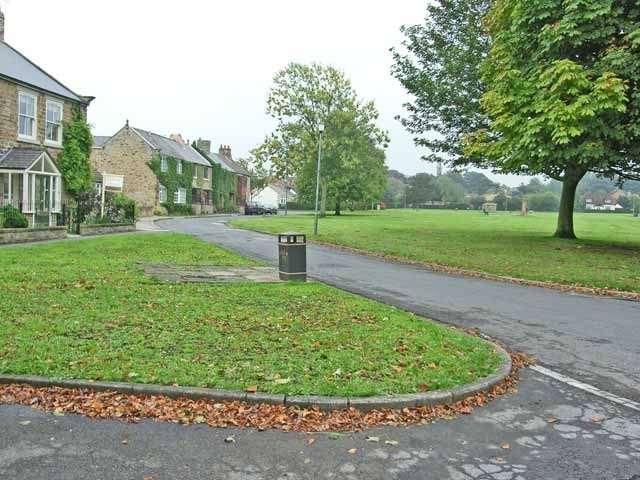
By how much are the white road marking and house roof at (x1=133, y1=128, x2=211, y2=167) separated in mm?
50277

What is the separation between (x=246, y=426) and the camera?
441cm

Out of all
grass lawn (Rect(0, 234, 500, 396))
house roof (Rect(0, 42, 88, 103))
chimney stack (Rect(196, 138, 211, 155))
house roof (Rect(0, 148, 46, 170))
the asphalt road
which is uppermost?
chimney stack (Rect(196, 138, 211, 155))

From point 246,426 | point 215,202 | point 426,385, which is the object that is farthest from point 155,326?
point 215,202

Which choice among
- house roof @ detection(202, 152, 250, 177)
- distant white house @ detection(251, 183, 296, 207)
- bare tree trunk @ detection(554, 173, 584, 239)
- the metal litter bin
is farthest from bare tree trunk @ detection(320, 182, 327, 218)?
distant white house @ detection(251, 183, 296, 207)

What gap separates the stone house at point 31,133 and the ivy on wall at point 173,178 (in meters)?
24.2

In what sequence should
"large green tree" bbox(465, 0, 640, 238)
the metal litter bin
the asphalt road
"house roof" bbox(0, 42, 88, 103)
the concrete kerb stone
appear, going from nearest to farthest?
the asphalt road
the concrete kerb stone
the metal litter bin
"large green tree" bbox(465, 0, 640, 238)
"house roof" bbox(0, 42, 88, 103)

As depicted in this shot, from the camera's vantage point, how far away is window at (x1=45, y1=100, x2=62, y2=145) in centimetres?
2561

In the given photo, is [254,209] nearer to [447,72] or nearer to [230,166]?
[230,166]

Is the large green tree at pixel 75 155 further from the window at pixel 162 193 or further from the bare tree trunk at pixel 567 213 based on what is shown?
the window at pixel 162 193

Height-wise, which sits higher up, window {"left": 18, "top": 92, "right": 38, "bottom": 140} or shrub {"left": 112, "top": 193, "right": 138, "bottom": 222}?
window {"left": 18, "top": 92, "right": 38, "bottom": 140}

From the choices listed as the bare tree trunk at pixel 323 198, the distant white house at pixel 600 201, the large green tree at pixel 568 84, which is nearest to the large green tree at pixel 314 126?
the bare tree trunk at pixel 323 198

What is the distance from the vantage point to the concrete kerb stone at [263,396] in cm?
475

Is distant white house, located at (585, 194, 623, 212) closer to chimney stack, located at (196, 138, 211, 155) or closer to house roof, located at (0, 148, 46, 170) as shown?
chimney stack, located at (196, 138, 211, 155)

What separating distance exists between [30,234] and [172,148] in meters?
39.7
